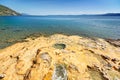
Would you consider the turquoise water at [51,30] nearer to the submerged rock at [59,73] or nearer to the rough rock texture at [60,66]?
the rough rock texture at [60,66]

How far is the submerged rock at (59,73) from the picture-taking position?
13405 millimetres

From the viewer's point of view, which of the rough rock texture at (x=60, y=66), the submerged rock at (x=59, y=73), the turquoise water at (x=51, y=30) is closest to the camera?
the submerged rock at (x=59, y=73)

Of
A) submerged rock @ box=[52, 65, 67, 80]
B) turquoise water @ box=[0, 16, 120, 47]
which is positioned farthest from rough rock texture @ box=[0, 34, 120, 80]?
A: turquoise water @ box=[0, 16, 120, 47]

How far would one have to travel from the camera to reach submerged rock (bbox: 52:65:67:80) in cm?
1340

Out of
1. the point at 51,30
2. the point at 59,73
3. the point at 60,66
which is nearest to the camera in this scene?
the point at 59,73

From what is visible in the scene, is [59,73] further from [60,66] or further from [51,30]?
[51,30]

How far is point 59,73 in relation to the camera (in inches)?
548

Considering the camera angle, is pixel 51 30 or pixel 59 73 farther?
pixel 51 30

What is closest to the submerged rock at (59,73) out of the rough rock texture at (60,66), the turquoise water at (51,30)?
the rough rock texture at (60,66)

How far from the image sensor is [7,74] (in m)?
15.2

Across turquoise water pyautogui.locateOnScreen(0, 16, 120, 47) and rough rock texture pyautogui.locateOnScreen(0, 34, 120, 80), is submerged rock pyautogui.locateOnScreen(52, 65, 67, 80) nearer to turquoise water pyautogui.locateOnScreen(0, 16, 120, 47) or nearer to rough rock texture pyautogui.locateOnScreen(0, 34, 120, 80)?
rough rock texture pyautogui.locateOnScreen(0, 34, 120, 80)

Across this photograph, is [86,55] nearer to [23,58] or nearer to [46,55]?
[46,55]

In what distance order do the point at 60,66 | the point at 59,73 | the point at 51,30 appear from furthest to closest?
the point at 51,30, the point at 60,66, the point at 59,73

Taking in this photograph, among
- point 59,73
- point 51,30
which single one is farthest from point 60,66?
point 51,30
